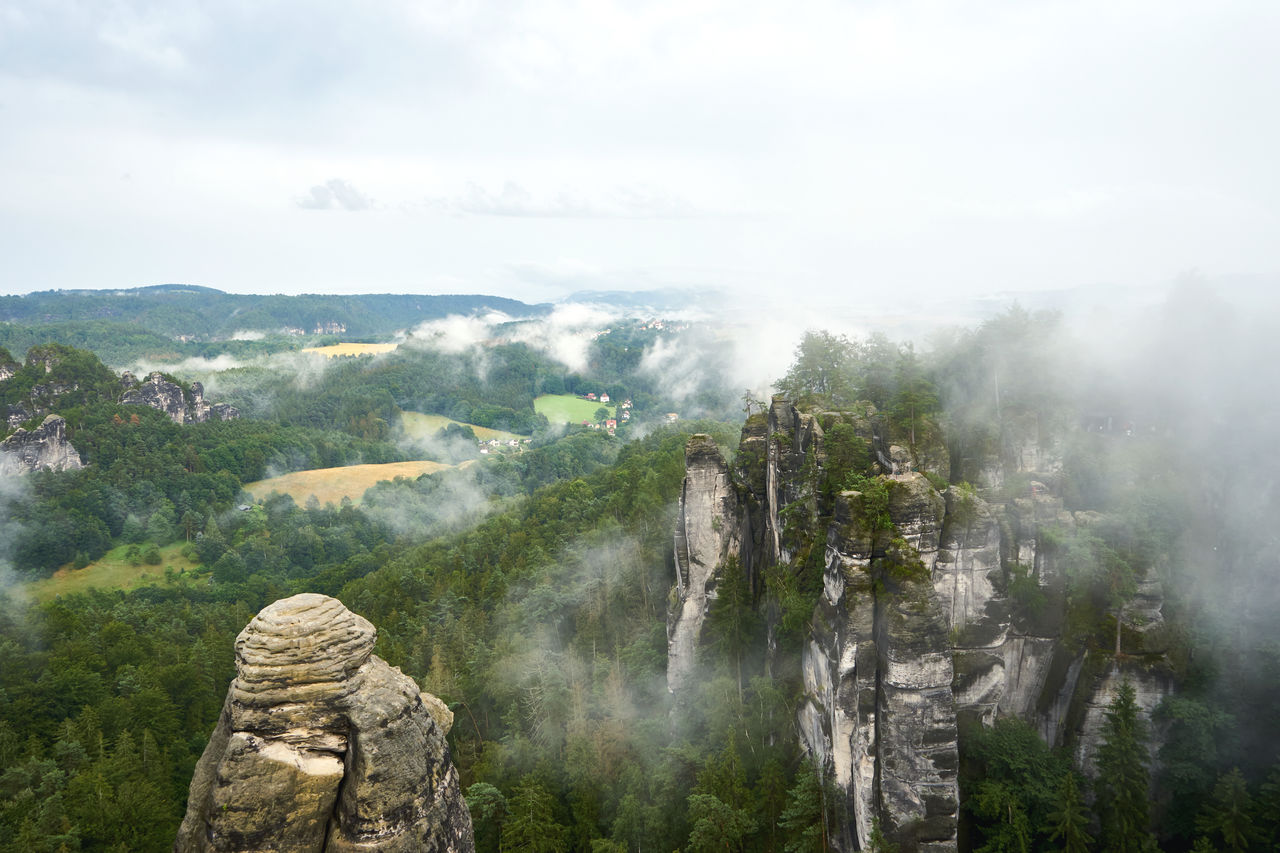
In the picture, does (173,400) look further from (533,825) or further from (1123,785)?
(1123,785)

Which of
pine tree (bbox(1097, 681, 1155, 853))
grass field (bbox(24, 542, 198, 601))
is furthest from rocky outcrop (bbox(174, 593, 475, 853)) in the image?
grass field (bbox(24, 542, 198, 601))

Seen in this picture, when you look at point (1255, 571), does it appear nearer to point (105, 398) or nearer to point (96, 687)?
point (96, 687)

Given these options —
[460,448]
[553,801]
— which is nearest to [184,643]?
[553,801]

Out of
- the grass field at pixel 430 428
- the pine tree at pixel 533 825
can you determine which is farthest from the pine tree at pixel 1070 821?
the grass field at pixel 430 428

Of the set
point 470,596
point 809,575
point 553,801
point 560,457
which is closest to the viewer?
point 809,575

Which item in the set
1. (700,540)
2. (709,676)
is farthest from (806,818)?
(700,540)

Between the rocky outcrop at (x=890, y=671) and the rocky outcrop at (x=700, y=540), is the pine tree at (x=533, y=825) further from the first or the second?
the rocky outcrop at (x=890, y=671)

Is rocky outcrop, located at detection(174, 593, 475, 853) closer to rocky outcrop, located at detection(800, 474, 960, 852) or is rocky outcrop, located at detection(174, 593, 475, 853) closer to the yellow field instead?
rocky outcrop, located at detection(800, 474, 960, 852)
